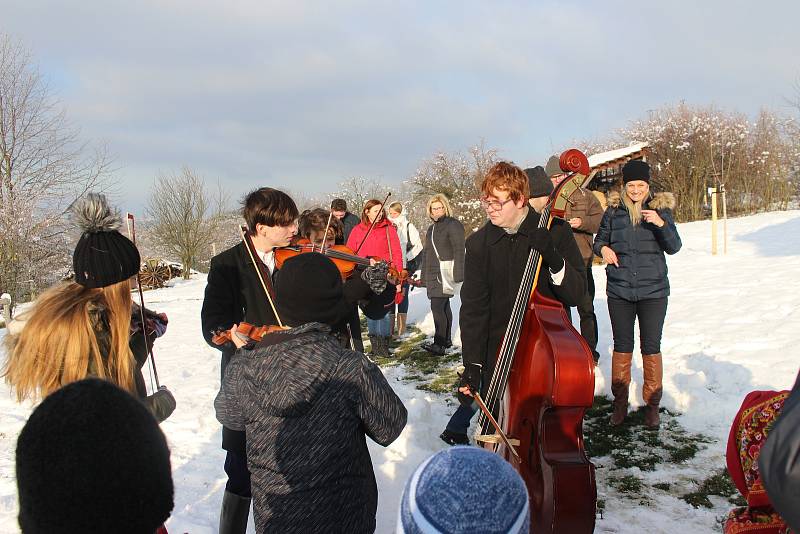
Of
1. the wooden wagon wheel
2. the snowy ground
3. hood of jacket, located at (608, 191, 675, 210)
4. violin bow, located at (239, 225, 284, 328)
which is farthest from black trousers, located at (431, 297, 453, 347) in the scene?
the wooden wagon wheel

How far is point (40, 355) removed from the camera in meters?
2.04

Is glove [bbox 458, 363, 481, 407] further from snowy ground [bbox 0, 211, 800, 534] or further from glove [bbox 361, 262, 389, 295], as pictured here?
snowy ground [bbox 0, 211, 800, 534]

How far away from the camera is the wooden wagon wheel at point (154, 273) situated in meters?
22.6

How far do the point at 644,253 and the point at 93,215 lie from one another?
3.47m

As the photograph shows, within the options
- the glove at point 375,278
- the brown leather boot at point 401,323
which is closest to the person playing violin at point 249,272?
the glove at point 375,278

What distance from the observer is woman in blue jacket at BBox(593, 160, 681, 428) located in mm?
3965

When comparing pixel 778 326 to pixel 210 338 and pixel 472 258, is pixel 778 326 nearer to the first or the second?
pixel 472 258

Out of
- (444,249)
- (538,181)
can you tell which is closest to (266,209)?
(538,181)

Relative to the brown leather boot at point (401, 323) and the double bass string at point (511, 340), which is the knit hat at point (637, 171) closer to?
the double bass string at point (511, 340)

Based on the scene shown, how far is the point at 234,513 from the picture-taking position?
2688mm

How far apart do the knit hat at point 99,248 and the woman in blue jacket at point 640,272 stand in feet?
10.6

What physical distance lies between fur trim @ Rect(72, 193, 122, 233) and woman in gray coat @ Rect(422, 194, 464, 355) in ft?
15.3

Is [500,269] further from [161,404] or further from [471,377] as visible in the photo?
[161,404]

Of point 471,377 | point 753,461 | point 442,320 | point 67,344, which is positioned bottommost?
point 442,320
